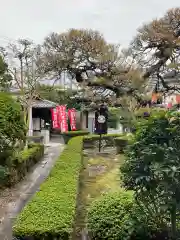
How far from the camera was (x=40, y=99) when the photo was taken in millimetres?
22844

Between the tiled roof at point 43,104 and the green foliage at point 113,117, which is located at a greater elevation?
the tiled roof at point 43,104

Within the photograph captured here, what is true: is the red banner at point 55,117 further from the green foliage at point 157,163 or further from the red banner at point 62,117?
the green foliage at point 157,163

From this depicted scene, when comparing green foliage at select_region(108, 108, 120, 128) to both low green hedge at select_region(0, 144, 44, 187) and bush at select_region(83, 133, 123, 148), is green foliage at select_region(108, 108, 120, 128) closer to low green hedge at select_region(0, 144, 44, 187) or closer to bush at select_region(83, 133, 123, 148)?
bush at select_region(83, 133, 123, 148)

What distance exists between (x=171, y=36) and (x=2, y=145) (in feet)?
47.6

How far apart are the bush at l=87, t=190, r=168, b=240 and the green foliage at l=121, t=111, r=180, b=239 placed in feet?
0.74

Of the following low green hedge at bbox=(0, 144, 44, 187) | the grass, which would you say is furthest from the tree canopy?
low green hedge at bbox=(0, 144, 44, 187)

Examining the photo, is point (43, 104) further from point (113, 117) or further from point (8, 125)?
point (8, 125)

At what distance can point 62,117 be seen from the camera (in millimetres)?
21609

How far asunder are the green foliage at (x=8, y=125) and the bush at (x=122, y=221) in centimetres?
297

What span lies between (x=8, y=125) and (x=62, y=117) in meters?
14.6

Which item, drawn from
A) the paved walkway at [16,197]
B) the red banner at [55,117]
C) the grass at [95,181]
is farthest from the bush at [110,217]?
the red banner at [55,117]

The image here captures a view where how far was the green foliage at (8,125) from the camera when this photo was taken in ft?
22.3

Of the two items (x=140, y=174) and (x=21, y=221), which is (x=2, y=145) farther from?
(x=140, y=174)

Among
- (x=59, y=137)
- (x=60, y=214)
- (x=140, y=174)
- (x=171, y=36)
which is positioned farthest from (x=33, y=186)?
(x=59, y=137)
